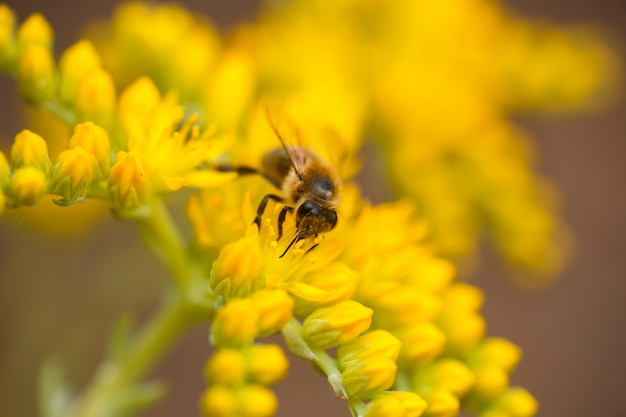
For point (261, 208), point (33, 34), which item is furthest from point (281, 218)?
point (33, 34)

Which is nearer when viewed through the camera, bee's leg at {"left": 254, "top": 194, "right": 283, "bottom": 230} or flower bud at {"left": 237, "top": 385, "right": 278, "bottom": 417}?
flower bud at {"left": 237, "top": 385, "right": 278, "bottom": 417}

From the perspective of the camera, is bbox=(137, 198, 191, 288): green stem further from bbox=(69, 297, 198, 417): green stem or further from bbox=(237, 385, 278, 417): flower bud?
bbox=(237, 385, 278, 417): flower bud

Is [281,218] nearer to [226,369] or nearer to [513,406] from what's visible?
[226,369]

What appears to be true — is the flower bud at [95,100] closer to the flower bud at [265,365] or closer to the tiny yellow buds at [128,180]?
the tiny yellow buds at [128,180]

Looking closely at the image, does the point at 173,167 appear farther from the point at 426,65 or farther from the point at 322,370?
the point at 426,65

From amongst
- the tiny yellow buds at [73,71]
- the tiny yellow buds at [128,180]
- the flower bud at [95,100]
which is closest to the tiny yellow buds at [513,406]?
the tiny yellow buds at [128,180]

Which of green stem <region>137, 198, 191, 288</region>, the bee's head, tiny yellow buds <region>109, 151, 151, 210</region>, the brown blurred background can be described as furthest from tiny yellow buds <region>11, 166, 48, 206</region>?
the brown blurred background

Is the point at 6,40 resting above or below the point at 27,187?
above
